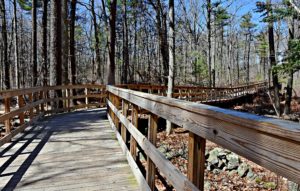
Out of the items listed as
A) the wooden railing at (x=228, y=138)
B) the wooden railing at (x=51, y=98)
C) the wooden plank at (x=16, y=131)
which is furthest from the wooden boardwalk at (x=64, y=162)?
the wooden railing at (x=228, y=138)

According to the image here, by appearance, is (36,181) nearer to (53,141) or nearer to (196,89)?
(53,141)

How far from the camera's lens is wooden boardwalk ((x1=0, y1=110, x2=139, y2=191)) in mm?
3473

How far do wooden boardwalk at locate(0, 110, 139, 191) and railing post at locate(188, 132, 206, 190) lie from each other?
67.9 inches

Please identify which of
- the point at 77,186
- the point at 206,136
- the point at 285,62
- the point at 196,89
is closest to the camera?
the point at 206,136

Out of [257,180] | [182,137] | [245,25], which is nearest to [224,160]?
[257,180]

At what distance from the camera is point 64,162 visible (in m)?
4.29

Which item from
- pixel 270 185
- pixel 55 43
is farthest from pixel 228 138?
pixel 55 43

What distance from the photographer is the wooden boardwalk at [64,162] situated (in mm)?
3473

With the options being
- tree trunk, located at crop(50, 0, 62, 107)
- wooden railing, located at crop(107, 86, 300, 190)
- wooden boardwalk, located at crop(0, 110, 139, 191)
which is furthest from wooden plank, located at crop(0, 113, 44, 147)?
wooden railing, located at crop(107, 86, 300, 190)

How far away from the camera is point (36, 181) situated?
353cm

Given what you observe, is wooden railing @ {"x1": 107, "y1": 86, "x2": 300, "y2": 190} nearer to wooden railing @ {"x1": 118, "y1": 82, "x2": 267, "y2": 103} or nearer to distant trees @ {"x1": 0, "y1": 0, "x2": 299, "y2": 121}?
distant trees @ {"x1": 0, "y1": 0, "x2": 299, "y2": 121}

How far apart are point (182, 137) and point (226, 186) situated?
4070 millimetres

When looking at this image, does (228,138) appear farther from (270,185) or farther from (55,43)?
(55,43)

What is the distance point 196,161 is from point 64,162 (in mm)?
3003
